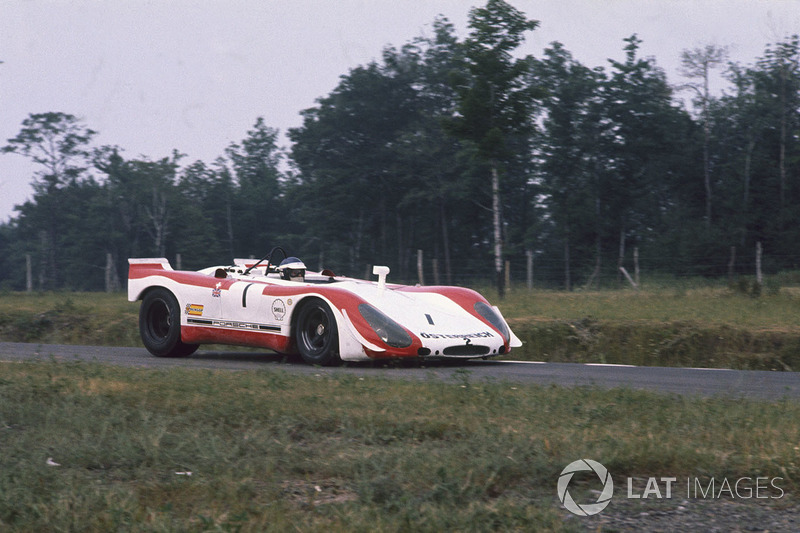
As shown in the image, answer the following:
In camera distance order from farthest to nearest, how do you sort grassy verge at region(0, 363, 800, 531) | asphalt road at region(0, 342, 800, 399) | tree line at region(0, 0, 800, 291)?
tree line at region(0, 0, 800, 291) < asphalt road at region(0, 342, 800, 399) < grassy verge at region(0, 363, 800, 531)

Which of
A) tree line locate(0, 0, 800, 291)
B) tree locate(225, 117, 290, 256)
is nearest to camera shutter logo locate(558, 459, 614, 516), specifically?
tree line locate(0, 0, 800, 291)

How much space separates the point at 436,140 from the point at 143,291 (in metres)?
35.7

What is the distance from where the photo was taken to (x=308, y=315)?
374 inches

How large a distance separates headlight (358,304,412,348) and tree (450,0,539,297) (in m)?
12.2

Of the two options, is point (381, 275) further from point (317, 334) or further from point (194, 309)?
point (194, 309)

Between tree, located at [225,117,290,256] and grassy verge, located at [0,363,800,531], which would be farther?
tree, located at [225,117,290,256]

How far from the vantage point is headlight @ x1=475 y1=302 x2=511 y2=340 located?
31.5 feet

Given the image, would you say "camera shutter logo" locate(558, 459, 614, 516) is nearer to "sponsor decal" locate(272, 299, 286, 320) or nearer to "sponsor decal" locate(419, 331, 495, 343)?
"sponsor decal" locate(419, 331, 495, 343)

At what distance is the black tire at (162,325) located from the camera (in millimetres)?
10523

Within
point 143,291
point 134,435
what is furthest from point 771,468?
point 143,291

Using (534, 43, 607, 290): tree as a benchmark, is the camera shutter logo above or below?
below

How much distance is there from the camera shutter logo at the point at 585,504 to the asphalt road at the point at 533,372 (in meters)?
2.51

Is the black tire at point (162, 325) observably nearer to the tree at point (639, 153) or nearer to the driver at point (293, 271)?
the driver at point (293, 271)

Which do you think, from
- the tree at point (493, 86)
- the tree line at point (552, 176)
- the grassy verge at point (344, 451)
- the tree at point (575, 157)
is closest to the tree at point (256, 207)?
the tree line at point (552, 176)
